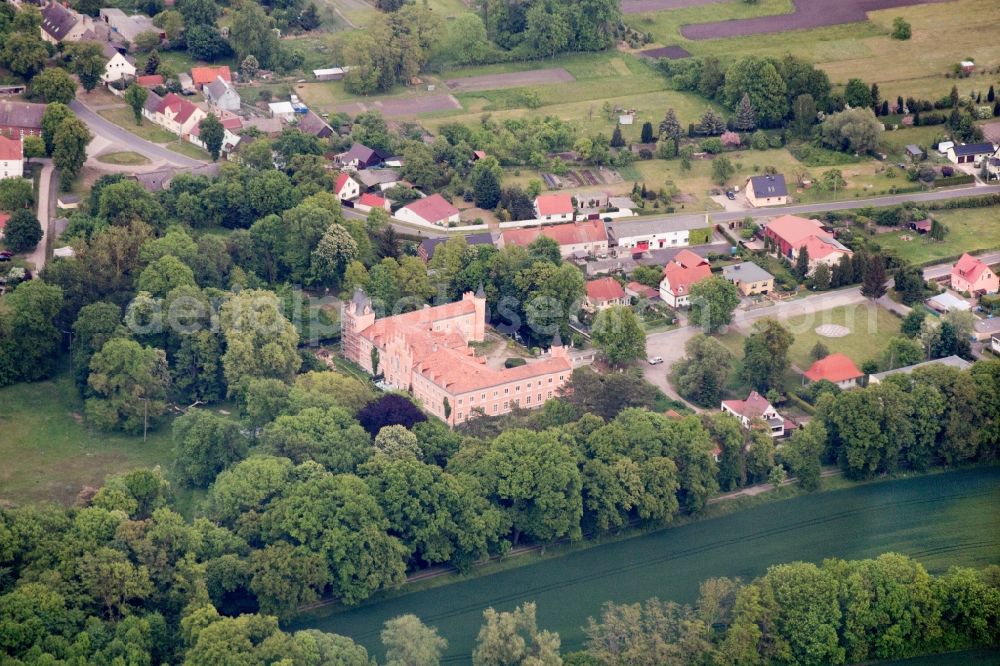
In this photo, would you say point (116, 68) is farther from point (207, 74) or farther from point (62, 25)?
point (207, 74)

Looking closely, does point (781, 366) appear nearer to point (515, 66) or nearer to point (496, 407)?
point (496, 407)

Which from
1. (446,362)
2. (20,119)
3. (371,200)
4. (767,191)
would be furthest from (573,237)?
(20,119)

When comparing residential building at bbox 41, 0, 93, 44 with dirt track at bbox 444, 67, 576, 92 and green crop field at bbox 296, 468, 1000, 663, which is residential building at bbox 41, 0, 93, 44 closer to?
dirt track at bbox 444, 67, 576, 92

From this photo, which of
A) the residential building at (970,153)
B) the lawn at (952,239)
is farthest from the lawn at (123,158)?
the residential building at (970,153)

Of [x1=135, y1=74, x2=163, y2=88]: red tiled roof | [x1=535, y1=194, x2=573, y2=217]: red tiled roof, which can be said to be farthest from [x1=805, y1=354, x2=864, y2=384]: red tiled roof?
[x1=135, y1=74, x2=163, y2=88]: red tiled roof

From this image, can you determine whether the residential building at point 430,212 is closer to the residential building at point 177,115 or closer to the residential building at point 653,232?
the residential building at point 653,232

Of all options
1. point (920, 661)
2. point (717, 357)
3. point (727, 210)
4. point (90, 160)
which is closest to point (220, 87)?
point (90, 160)

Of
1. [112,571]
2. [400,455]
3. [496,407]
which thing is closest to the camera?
[112,571]
